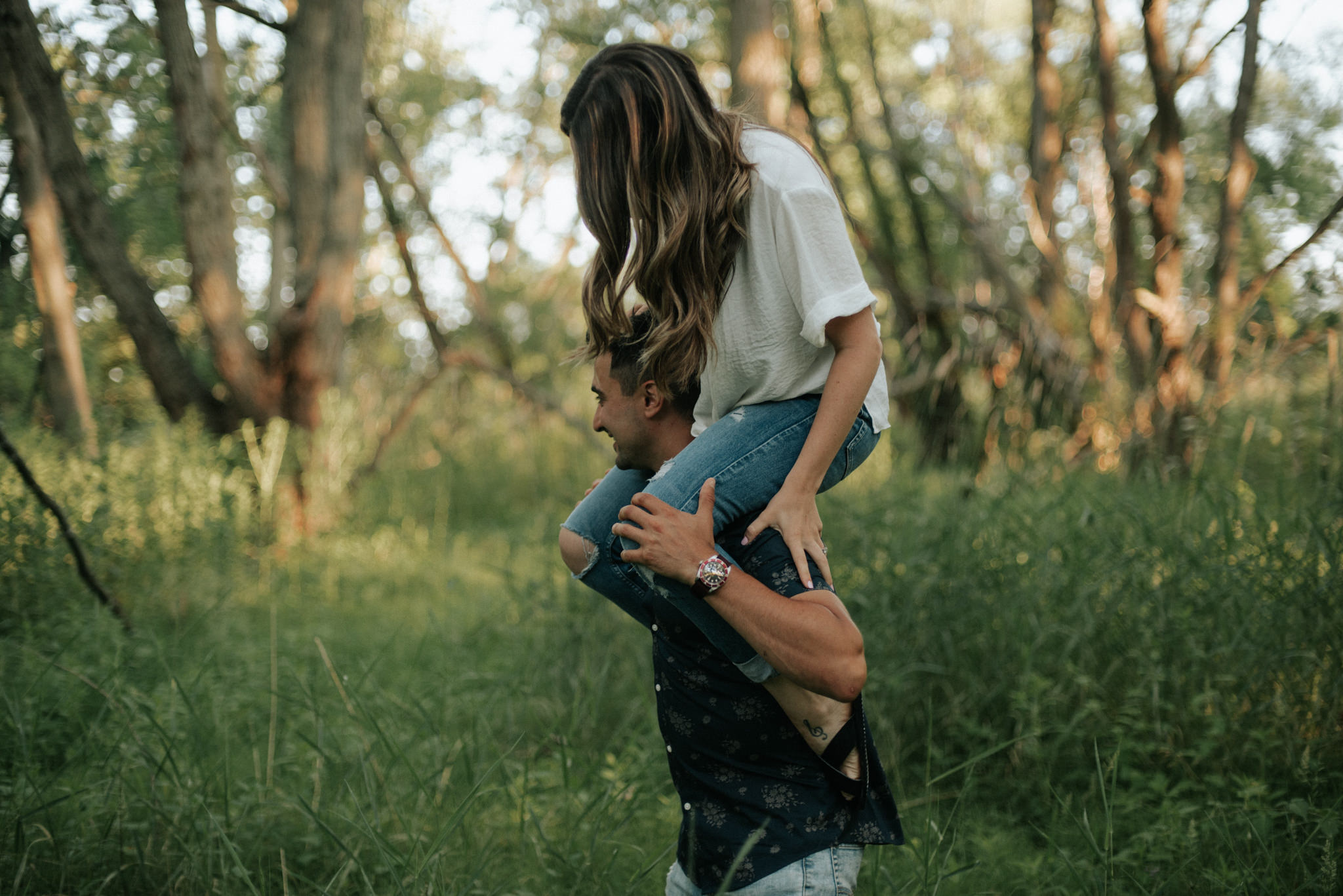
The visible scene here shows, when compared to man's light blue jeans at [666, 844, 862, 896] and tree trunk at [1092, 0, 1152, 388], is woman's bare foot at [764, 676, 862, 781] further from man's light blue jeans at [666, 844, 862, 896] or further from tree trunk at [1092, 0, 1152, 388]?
tree trunk at [1092, 0, 1152, 388]

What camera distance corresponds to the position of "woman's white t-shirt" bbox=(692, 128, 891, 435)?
1692mm

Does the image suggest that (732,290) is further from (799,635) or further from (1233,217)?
(1233,217)

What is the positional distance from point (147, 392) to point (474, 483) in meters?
5.61

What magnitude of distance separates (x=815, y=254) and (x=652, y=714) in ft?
6.96

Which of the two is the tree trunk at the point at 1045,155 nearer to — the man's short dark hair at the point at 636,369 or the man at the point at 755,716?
the man's short dark hair at the point at 636,369

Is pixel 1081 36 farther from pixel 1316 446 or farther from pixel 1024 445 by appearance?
pixel 1316 446

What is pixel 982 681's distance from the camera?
3.05 metres

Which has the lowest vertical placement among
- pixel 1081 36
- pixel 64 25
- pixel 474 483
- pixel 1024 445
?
pixel 474 483

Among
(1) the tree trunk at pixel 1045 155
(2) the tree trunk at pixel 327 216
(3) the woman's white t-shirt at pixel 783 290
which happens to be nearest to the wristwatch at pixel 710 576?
(3) the woman's white t-shirt at pixel 783 290

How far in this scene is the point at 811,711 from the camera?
166cm

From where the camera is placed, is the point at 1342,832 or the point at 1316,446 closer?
the point at 1342,832

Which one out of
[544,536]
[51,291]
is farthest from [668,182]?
[51,291]

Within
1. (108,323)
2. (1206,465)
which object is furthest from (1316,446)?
(108,323)

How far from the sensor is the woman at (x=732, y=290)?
1.68 m
